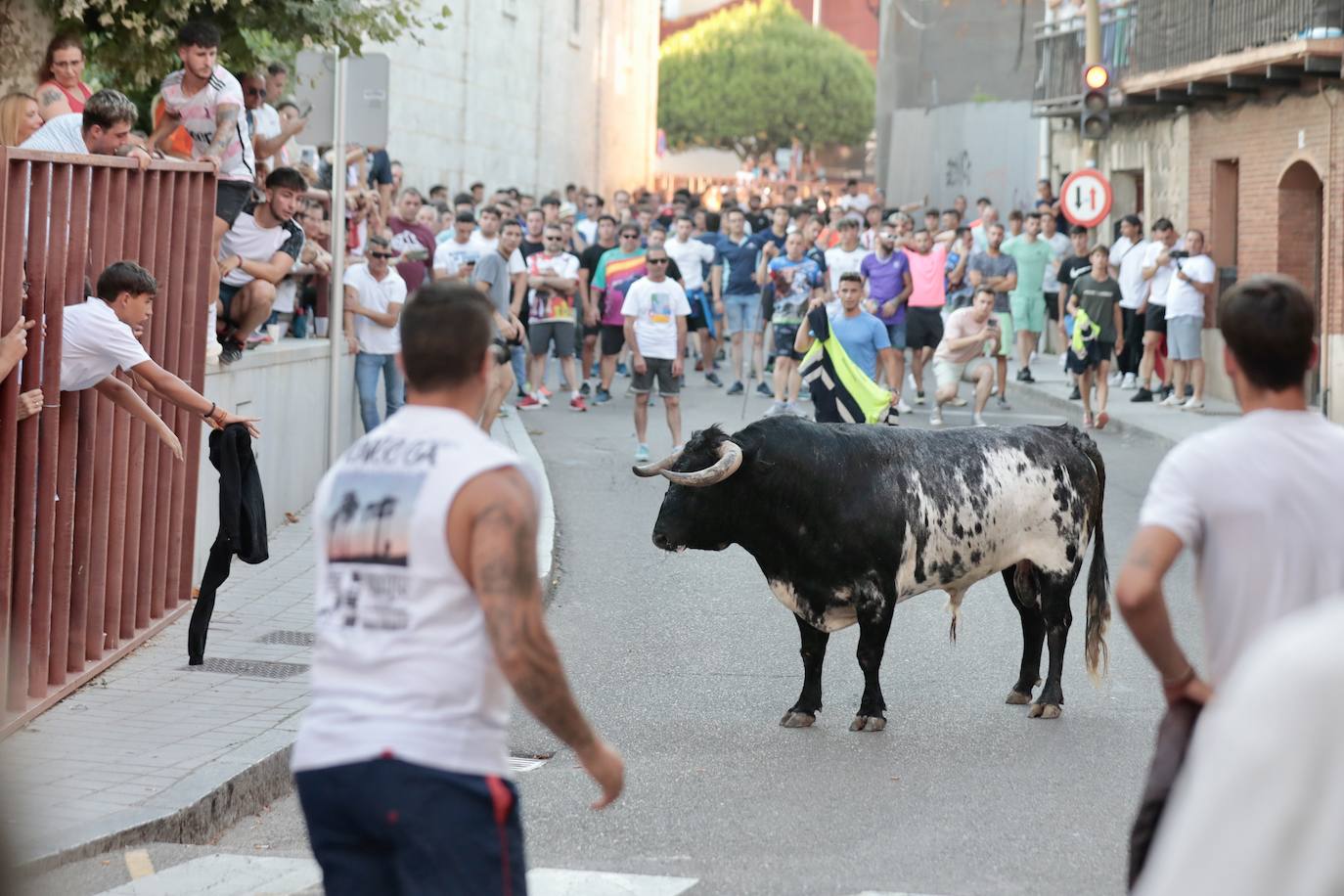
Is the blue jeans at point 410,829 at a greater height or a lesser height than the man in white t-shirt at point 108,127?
lesser

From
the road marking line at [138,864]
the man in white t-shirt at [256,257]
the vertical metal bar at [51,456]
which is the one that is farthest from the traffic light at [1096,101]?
the road marking line at [138,864]

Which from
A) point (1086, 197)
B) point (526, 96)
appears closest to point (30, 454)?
point (1086, 197)

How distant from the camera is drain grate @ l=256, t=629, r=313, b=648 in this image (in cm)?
941

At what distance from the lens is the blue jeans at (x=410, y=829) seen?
139 inches

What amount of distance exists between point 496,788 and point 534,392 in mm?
18477

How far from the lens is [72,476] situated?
8367 millimetres

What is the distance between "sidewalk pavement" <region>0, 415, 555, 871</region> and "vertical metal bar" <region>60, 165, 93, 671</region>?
0.76ft

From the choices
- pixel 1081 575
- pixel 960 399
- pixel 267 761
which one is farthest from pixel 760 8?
pixel 267 761

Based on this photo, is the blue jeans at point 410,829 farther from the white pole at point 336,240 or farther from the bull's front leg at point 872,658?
the white pole at point 336,240

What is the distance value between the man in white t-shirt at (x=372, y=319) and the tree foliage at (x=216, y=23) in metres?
3.34

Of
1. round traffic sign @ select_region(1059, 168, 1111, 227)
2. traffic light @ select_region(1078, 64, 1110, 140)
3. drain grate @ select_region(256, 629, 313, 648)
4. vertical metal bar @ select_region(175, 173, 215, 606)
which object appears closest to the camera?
drain grate @ select_region(256, 629, 313, 648)

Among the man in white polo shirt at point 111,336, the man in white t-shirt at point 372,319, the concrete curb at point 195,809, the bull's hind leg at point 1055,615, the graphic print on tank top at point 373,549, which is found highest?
the man in white t-shirt at point 372,319

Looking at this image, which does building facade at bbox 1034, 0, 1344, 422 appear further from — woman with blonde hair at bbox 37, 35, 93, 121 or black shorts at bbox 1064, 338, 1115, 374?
woman with blonde hair at bbox 37, 35, 93, 121

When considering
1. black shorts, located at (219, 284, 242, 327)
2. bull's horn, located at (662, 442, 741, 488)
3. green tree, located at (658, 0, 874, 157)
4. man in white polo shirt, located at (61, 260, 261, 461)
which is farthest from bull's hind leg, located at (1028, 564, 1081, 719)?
green tree, located at (658, 0, 874, 157)
